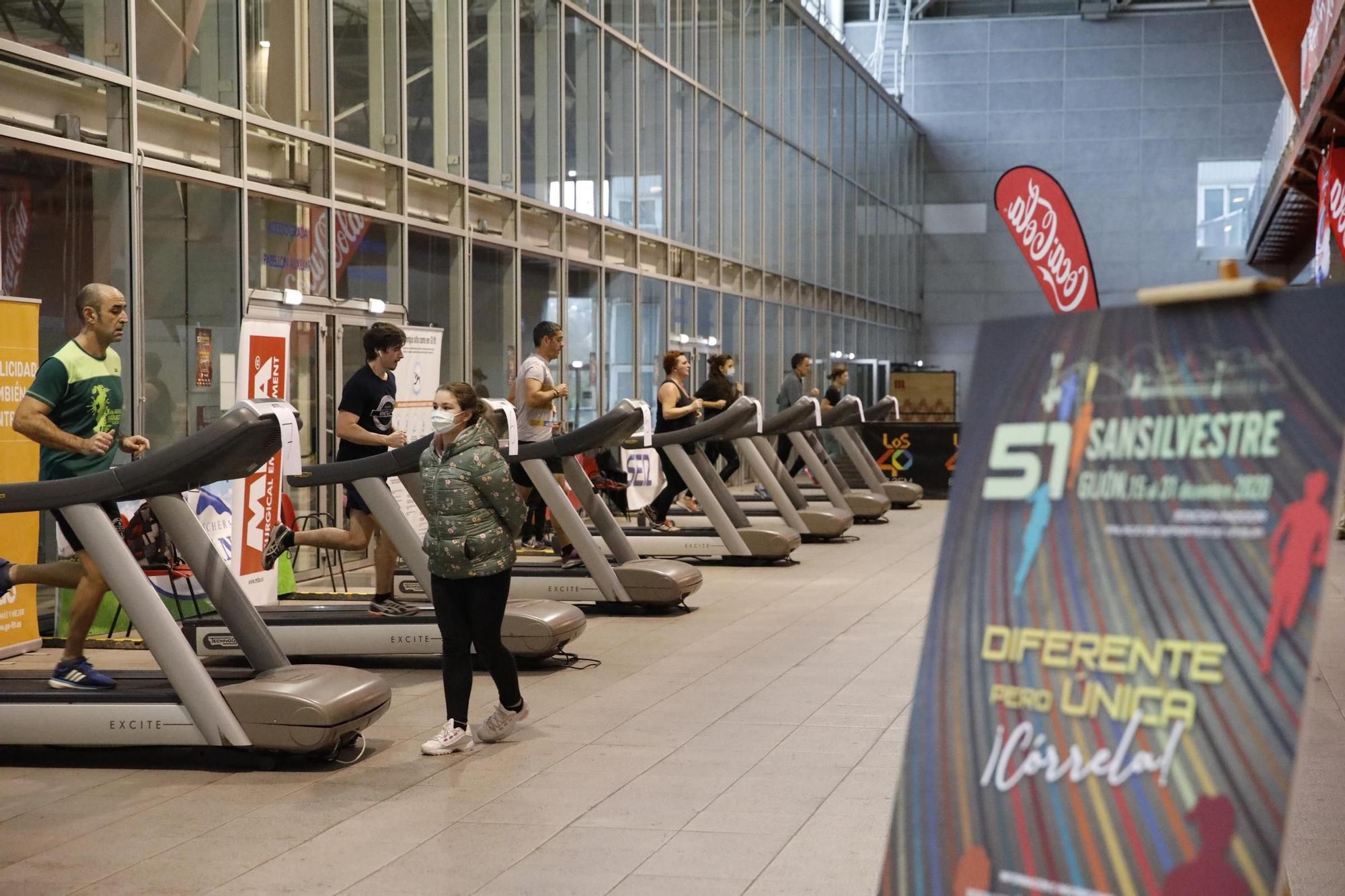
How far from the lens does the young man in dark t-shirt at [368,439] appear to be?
7051mm

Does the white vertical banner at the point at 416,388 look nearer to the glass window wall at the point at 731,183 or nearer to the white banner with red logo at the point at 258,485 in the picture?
the white banner with red logo at the point at 258,485

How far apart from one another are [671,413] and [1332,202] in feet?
16.3

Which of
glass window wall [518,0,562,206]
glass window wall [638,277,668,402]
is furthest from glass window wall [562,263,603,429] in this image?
glass window wall [638,277,668,402]

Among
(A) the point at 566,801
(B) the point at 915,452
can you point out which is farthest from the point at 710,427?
(B) the point at 915,452

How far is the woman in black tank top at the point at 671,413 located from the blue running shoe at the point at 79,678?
5777 mm

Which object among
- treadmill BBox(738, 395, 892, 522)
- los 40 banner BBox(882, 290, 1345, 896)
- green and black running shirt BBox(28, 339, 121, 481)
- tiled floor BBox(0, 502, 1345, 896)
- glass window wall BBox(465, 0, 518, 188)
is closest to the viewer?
los 40 banner BBox(882, 290, 1345, 896)

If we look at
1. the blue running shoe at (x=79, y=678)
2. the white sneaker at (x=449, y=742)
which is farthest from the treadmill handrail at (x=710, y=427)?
the blue running shoe at (x=79, y=678)

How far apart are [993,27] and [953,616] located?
30.9 metres

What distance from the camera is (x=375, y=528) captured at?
7262 millimetres

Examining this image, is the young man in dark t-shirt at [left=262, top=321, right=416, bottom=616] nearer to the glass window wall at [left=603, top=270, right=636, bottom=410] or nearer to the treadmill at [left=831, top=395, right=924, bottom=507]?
the treadmill at [left=831, top=395, right=924, bottom=507]

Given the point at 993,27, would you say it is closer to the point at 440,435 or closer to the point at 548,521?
the point at 548,521

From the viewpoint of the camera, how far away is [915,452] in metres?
18.3

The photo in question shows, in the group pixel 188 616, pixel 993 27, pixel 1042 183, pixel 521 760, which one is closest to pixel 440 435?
pixel 521 760

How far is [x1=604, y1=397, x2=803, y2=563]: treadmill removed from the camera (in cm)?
1049
